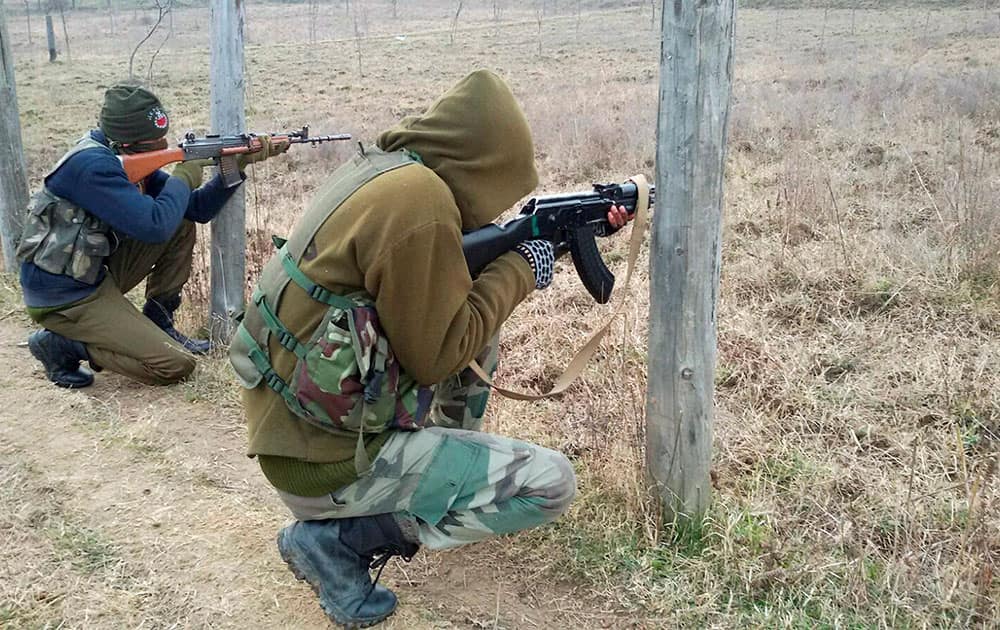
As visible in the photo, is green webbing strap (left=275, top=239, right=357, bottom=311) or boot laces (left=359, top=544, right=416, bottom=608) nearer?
green webbing strap (left=275, top=239, right=357, bottom=311)

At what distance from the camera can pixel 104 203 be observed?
4.02 metres

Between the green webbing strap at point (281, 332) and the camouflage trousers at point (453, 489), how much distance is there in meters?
0.39

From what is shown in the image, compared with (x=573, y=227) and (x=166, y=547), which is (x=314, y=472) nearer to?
(x=166, y=547)

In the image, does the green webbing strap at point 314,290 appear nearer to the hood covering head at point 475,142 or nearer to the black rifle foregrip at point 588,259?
the hood covering head at point 475,142

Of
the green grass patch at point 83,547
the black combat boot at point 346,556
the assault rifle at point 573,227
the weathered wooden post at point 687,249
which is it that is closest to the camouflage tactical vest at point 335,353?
the black combat boot at point 346,556

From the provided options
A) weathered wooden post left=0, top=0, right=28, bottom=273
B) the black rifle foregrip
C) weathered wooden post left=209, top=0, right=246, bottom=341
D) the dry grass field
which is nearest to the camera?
the dry grass field

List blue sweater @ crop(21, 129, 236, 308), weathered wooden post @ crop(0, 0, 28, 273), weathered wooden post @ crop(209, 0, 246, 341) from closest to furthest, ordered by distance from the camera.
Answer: blue sweater @ crop(21, 129, 236, 308) < weathered wooden post @ crop(209, 0, 246, 341) < weathered wooden post @ crop(0, 0, 28, 273)

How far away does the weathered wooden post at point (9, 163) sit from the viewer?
5.94 metres

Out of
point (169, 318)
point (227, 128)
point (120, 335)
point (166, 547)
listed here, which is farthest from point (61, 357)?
point (166, 547)

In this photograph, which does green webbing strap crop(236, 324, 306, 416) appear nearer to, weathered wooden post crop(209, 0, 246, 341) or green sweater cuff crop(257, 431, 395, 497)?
green sweater cuff crop(257, 431, 395, 497)

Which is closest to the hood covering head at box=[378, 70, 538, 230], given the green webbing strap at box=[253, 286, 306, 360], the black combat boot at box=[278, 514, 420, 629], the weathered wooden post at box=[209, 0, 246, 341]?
the green webbing strap at box=[253, 286, 306, 360]

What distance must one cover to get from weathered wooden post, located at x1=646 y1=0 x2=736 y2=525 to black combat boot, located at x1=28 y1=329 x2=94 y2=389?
3.19 m

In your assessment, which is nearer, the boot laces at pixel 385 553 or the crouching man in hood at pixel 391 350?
the crouching man in hood at pixel 391 350

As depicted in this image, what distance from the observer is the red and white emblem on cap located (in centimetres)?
420
